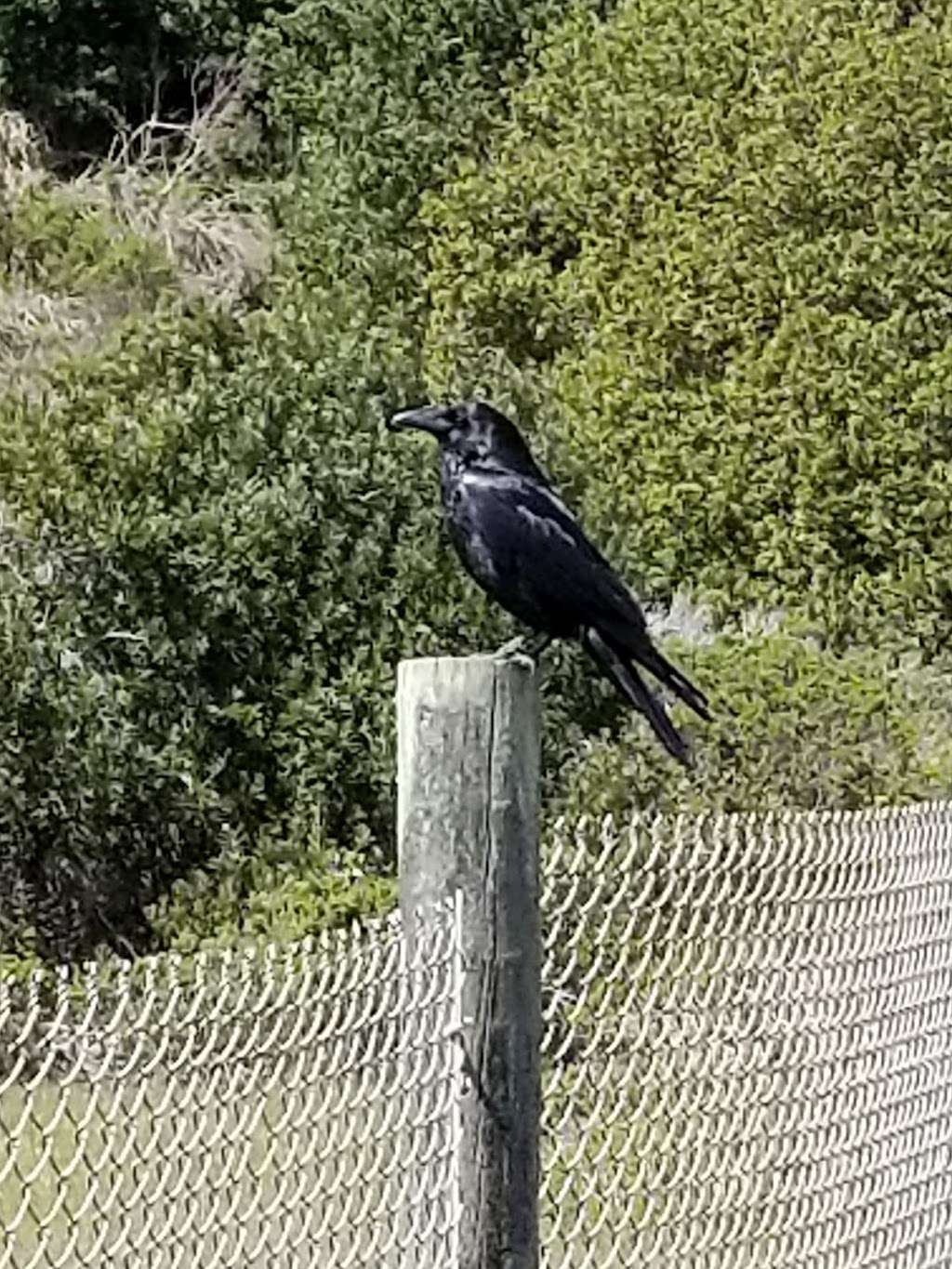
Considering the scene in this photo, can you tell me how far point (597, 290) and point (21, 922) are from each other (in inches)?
282

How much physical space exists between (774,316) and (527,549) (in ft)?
37.4

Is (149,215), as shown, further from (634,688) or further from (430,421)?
(634,688)

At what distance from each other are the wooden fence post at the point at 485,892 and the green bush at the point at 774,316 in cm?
1088

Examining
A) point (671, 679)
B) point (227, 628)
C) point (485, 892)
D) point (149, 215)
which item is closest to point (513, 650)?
point (671, 679)

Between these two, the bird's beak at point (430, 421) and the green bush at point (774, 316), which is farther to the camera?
the green bush at point (774, 316)

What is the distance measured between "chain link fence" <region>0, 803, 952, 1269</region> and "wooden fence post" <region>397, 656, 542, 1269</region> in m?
0.03

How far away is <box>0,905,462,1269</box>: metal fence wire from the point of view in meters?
2.54

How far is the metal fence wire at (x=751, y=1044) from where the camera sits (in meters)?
3.62

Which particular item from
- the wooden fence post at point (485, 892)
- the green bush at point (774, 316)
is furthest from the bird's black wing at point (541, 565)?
the green bush at point (774, 316)

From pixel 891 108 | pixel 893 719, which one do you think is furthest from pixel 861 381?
pixel 893 719

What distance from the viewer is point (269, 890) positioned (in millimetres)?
10602

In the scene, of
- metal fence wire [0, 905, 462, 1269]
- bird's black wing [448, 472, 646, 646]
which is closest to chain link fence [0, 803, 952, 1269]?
metal fence wire [0, 905, 462, 1269]

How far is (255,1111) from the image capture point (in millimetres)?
2746

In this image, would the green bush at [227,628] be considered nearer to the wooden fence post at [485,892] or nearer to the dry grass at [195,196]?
the dry grass at [195,196]
